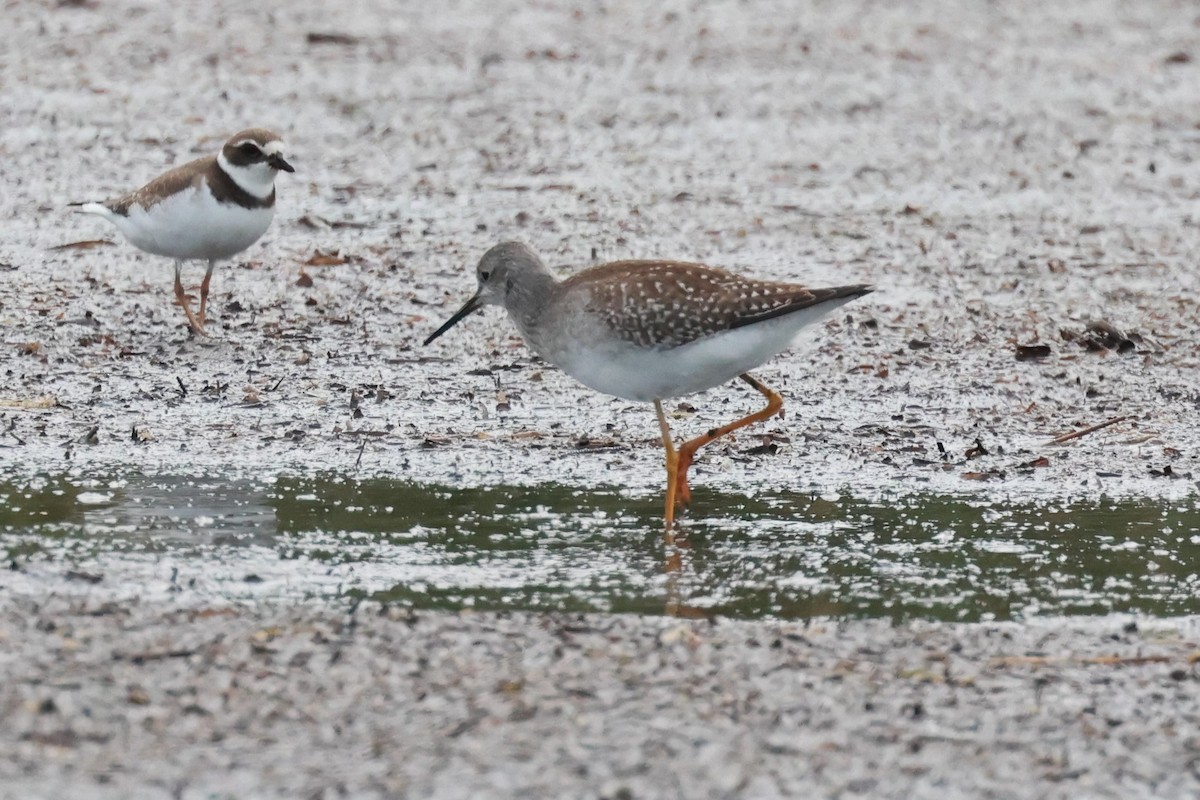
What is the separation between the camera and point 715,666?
19.3ft

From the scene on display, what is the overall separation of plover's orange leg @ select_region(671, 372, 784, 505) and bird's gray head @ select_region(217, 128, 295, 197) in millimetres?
3554

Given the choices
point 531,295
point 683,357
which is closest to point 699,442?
point 683,357

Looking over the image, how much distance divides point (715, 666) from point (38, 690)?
2.11 meters

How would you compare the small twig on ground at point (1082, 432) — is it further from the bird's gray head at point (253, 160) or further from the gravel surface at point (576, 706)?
the bird's gray head at point (253, 160)

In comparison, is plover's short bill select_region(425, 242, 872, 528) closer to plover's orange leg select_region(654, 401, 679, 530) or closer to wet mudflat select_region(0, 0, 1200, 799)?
plover's orange leg select_region(654, 401, 679, 530)

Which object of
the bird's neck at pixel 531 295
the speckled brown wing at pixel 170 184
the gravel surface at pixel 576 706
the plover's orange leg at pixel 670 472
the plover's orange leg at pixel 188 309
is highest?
the speckled brown wing at pixel 170 184

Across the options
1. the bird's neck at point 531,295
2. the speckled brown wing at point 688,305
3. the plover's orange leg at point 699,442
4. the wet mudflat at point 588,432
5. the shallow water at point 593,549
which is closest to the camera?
the wet mudflat at point 588,432

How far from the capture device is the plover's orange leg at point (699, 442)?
7953 mm

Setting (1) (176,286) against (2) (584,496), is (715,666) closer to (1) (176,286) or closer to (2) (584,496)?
(2) (584,496)

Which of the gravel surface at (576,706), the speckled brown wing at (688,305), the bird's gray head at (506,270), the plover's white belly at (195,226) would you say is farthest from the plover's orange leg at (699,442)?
the plover's white belly at (195,226)

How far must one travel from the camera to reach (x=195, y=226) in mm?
10445

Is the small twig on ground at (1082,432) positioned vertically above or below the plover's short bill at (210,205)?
below

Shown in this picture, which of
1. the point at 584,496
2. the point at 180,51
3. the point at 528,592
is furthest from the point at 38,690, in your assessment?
the point at 180,51

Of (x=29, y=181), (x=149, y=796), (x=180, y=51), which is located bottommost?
(x=149, y=796)
